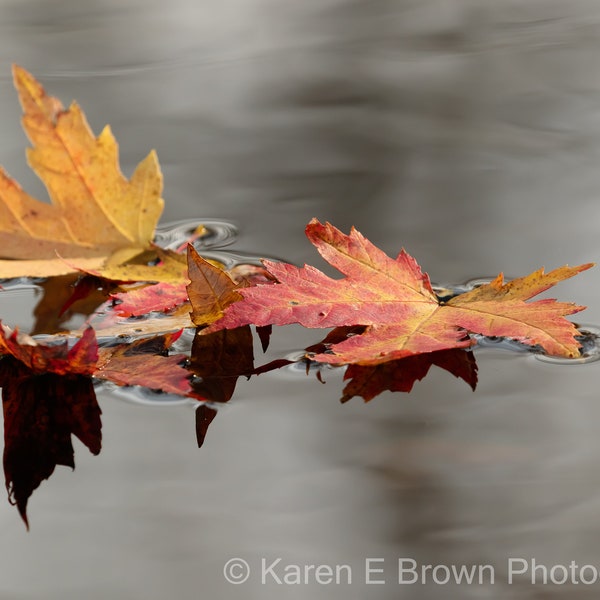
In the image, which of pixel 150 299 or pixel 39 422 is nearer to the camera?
pixel 39 422

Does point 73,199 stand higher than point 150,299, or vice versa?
point 73,199

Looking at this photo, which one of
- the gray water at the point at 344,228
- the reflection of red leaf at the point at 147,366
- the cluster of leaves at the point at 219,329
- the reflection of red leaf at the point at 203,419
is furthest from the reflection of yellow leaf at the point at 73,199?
the reflection of red leaf at the point at 203,419

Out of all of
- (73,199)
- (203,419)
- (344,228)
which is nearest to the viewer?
(203,419)

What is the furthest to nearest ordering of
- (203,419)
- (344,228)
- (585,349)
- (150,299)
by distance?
(344,228), (150,299), (585,349), (203,419)

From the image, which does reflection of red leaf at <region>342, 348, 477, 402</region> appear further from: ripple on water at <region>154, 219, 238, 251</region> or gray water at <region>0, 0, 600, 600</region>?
ripple on water at <region>154, 219, 238, 251</region>

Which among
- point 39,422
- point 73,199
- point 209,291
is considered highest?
point 73,199

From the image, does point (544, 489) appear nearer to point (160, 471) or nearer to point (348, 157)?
point (160, 471)

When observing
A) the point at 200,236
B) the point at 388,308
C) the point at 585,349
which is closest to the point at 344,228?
the point at 200,236

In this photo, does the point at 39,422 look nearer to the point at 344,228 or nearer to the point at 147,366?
the point at 147,366
